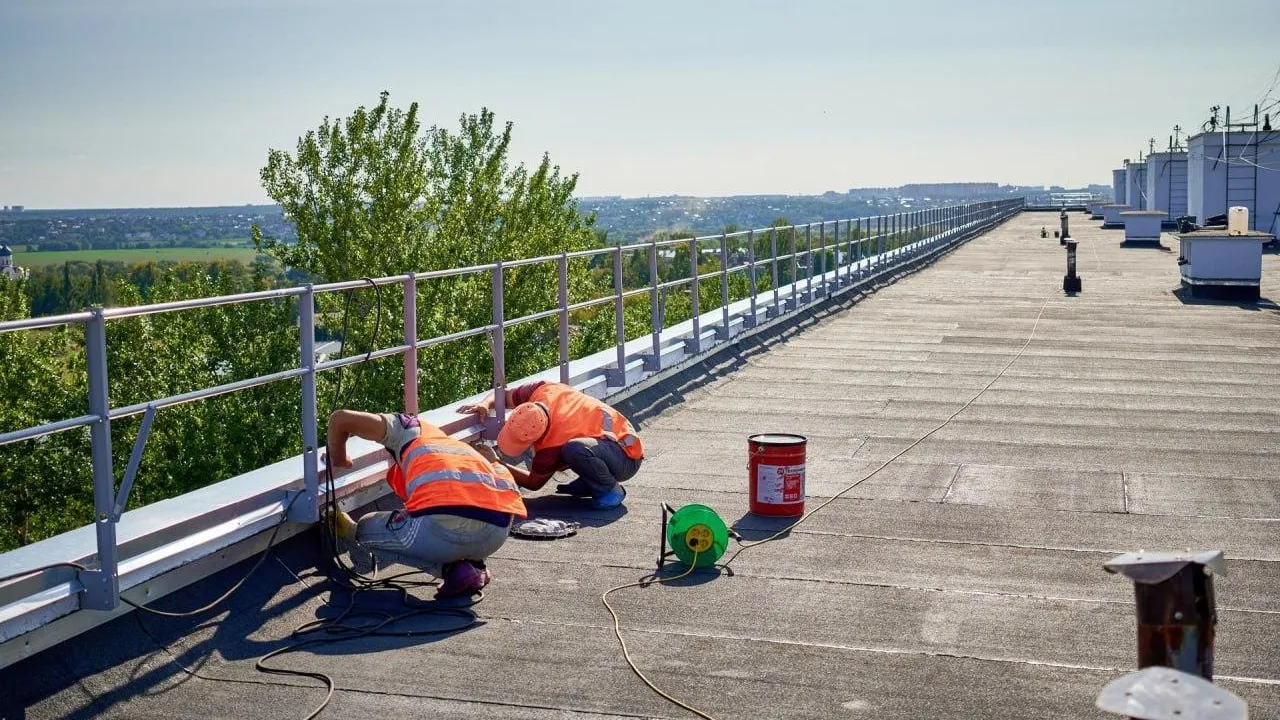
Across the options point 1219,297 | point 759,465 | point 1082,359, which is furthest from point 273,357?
point 759,465

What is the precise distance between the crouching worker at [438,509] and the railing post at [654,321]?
6.74 metres

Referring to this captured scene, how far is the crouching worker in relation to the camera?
23.2ft

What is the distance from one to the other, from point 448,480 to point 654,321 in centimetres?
788

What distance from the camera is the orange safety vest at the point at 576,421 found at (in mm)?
9203

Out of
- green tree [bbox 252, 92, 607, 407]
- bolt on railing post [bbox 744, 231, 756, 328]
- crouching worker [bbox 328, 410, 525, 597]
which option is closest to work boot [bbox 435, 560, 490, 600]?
crouching worker [bbox 328, 410, 525, 597]

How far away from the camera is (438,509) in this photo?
7.04 metres

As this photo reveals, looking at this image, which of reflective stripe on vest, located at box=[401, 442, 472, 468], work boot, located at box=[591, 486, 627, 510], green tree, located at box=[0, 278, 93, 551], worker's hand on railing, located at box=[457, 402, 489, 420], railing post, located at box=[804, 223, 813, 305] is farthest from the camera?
green tree, located at box=[0, 278, 93, 551]

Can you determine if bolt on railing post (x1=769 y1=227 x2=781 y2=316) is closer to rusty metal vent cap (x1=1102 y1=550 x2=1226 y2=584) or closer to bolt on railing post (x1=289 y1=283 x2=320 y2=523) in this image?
bolt on railing post (x1=289 y1=283 x2=320 y2=523)

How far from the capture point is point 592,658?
6.13 meters

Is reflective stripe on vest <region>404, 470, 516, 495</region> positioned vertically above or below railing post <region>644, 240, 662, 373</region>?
below

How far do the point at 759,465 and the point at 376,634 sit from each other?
3311 mm

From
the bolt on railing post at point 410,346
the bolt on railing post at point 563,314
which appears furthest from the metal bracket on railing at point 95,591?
the bolt on railing post at point 563,314

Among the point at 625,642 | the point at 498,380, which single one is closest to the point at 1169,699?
the point at 625,642

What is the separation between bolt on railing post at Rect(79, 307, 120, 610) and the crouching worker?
1.59m
